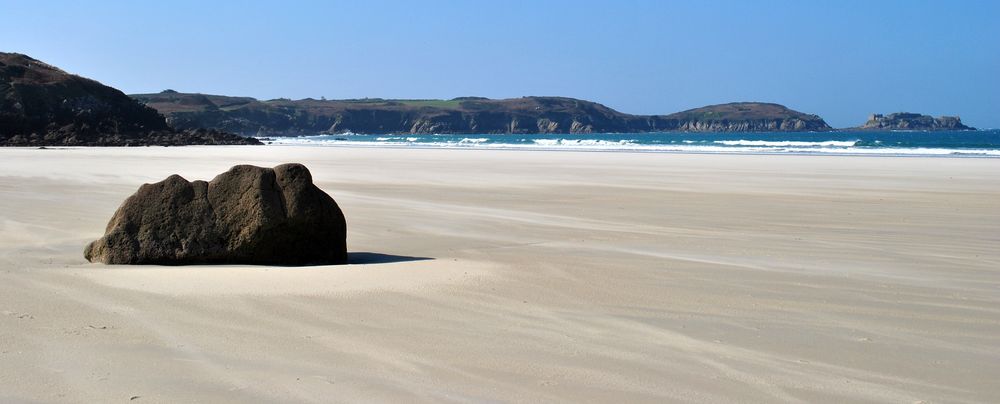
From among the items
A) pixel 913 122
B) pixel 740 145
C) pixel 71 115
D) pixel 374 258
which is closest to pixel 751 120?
pixel 913 122

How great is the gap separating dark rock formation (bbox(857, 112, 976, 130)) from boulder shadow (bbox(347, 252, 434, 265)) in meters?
172

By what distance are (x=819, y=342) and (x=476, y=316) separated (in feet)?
5.84

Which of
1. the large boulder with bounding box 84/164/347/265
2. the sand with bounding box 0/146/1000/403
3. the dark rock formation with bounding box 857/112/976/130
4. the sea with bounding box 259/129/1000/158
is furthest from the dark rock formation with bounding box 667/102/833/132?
the large boulder with bounding box 84/164/347/265

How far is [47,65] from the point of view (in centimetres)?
6331

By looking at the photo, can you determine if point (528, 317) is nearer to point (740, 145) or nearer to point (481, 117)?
point (740, 145)

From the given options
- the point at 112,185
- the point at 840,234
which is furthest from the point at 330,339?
the point at 112,185

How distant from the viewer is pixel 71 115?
52.1 m

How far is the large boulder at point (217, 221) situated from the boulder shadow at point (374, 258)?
598 millimetres

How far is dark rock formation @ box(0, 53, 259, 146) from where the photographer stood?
154 ft

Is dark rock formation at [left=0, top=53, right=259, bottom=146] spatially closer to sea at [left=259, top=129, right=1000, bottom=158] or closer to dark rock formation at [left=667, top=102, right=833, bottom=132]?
sea at [left=259, top=129, right=1000, bottom=158]

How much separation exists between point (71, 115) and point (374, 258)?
5009 centimetres

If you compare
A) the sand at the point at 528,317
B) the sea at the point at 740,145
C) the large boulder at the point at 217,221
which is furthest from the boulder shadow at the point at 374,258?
the sea at the point at 740,145

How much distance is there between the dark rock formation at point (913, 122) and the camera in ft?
541

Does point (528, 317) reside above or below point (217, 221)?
below
